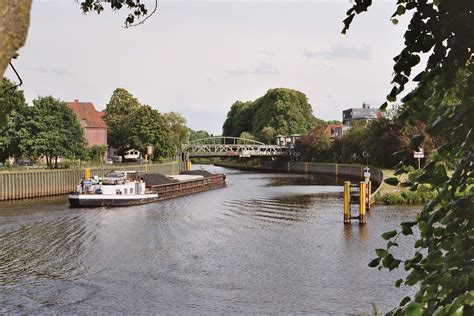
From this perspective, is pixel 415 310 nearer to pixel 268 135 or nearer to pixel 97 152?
pixel 97 152

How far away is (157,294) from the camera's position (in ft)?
55.1

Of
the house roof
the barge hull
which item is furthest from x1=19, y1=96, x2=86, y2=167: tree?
the house roof

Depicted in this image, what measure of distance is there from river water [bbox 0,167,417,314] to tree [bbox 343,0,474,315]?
39.2 ft

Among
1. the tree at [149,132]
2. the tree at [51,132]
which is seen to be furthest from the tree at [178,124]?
the tree at [51,132]

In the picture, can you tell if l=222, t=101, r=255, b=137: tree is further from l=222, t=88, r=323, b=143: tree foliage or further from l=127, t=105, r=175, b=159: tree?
l=127, t=105, r=175, b=159: tree

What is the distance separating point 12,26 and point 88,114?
289ft

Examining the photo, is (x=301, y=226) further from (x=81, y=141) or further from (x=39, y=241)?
(x=81, y=141)

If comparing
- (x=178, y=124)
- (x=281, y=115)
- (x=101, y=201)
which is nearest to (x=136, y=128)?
(x=178, y=124)

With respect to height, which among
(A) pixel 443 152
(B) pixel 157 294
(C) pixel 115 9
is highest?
(C) pixel 115 9

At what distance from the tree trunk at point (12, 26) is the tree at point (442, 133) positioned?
235 cm

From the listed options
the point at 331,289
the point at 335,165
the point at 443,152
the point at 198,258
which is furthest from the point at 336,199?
the point at 443,152

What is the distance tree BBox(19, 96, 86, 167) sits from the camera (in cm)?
5278

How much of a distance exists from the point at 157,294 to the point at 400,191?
25.6 metres

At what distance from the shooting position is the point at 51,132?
53.6 meters
